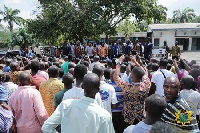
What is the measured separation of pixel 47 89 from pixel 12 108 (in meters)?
0.85

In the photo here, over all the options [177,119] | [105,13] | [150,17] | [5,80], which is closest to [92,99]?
[177,119]

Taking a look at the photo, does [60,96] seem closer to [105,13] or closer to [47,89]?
[47,89]

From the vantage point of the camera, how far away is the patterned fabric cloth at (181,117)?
2.49 meters

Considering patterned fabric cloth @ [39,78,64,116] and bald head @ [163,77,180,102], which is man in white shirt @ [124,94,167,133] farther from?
patterned fabric cloth @ [39,78,64,116]

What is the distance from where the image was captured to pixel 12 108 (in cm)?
341

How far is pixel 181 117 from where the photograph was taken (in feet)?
8.21

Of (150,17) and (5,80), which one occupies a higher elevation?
(150,17)

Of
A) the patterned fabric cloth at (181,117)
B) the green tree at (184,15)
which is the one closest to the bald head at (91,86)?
the patterned fabric cloth at (181,117)

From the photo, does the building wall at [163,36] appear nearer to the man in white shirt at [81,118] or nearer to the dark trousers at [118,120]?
the dark trousers at [118,120]

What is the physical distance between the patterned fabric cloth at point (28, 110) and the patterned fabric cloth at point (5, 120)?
0.26 metres

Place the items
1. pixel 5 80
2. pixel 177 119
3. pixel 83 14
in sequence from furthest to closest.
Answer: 1. pixel 83 14
2. pixel 5 80
3. pixel 177 119

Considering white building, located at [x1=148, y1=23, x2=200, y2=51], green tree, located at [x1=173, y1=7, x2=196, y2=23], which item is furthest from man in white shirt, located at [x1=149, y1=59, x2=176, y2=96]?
green tree, located at [x1=173, y1=7, x2=196, y2=23]

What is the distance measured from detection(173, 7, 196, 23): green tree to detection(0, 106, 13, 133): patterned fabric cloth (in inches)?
2426

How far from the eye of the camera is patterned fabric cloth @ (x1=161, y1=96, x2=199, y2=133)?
2.49 meters
